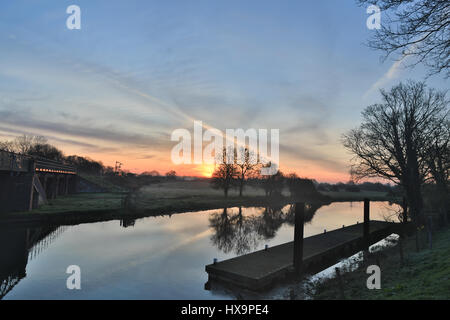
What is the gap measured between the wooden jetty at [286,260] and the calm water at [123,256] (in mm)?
1099

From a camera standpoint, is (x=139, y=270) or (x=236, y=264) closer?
(x=236, y=264)

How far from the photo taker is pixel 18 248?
1827cm

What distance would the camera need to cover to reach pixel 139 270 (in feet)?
48.9

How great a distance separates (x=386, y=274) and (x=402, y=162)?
15769mm

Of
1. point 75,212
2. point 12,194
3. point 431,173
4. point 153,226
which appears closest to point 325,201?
point 431,173

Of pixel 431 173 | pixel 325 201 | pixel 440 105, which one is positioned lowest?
pixel 325 201

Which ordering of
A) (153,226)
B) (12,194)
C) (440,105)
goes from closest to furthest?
(440,105), (12,194), (153,226)

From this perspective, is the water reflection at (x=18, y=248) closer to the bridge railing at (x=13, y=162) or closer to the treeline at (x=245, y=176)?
the bridge railing at (x=13, y=162)

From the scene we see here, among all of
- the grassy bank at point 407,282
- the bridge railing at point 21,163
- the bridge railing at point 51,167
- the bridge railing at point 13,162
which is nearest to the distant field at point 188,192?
the bridge railing at point 51,167

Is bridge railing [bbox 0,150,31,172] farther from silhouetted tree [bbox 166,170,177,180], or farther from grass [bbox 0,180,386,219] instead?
silhouetted tree [bbox 166,170,177,180]

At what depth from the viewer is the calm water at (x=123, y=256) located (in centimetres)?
1213

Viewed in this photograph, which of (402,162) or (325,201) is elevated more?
(402,162)

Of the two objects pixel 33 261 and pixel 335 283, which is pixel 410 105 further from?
pixel 33 261
